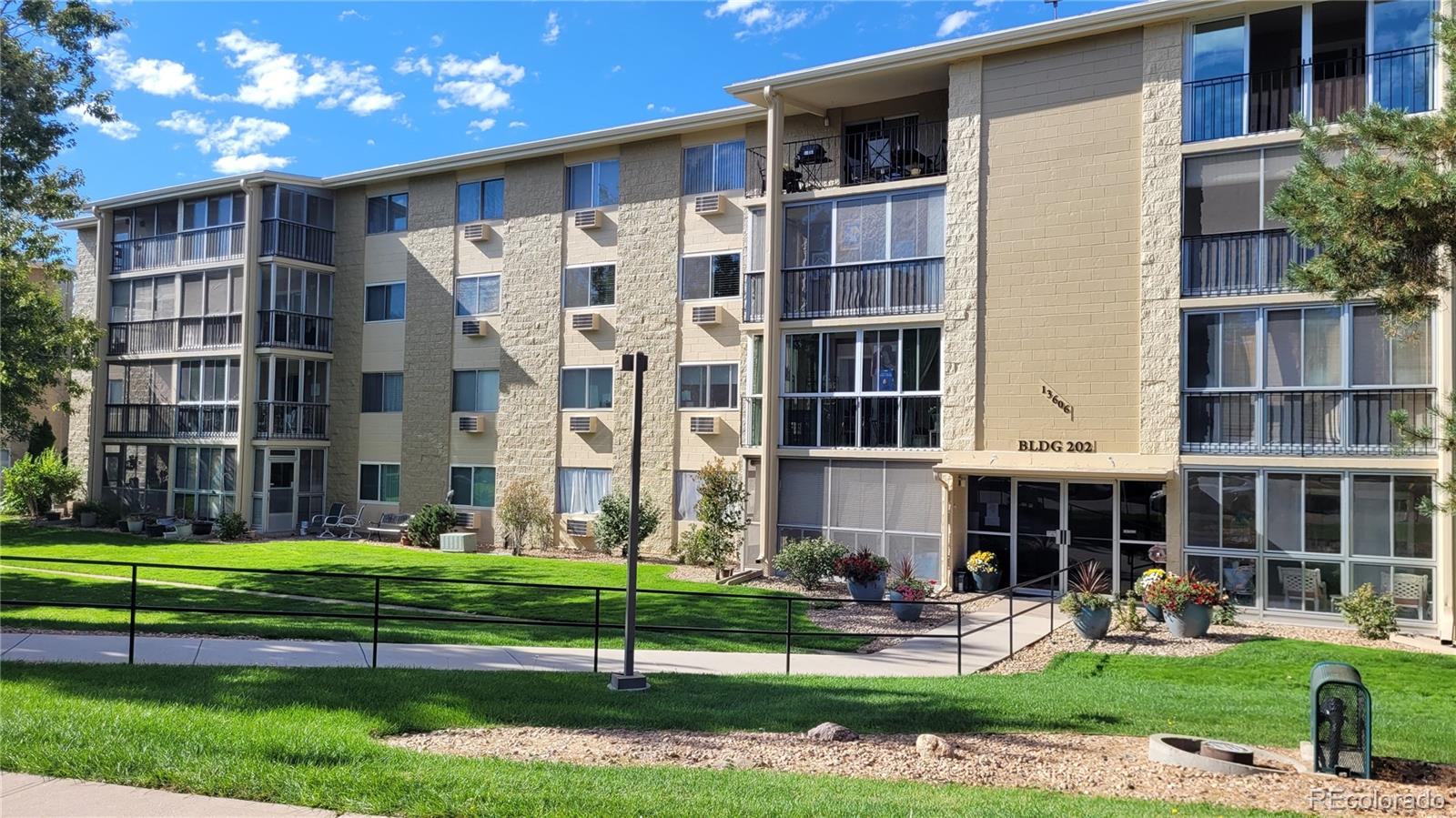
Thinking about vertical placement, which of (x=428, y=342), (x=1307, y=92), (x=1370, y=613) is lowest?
(x=1370, y=613)

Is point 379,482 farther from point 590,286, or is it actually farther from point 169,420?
point 590,286

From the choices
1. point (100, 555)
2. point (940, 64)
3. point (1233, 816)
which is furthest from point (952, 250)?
point (100, 555)

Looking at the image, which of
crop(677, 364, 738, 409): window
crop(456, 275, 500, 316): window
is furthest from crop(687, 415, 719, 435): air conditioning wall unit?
crop(456, 275, 500, 316): window


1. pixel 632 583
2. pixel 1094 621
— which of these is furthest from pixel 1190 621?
pixel 632 583

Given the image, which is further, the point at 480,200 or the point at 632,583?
the point at 480,200

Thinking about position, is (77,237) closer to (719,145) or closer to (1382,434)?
(719,145)

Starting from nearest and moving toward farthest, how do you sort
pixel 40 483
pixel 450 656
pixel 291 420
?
pixel 450 656 < pixel 291 420 < pixel 40 483

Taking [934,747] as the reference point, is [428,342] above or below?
above

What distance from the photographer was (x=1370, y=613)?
1546 cm

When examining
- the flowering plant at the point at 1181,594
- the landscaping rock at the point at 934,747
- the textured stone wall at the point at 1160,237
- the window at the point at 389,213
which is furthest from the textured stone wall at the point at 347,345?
the landscaping rock at the point at 934,747

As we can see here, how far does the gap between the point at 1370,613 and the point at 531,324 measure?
66.1ft

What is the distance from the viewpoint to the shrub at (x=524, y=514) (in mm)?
26469

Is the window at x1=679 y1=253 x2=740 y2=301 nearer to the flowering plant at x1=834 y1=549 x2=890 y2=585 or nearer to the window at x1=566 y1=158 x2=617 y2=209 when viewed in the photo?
the window at x1=566 y1=158 x2=617 y2=209

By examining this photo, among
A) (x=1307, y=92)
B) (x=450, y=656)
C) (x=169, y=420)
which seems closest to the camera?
(x=450, y=656)
